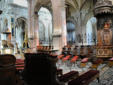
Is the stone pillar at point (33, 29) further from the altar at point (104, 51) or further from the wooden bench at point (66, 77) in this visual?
the wooden bench at point (66, 77)

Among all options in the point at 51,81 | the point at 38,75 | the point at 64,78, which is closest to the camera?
the point at 51,81

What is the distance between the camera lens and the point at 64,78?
12.1ft

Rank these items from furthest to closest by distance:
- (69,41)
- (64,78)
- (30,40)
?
(69,41) < (30,40) < (64,78)

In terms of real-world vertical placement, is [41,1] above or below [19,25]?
above

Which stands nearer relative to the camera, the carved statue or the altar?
the altar

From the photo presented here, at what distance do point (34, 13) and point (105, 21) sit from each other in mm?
12637

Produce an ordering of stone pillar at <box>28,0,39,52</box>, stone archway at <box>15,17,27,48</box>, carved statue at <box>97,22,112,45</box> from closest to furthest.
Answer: carved statue at <box>97,22,112,45</box>
stone pillar at <box>28,0,39,52</box>
stone archway at <box>15,17,27,48</box>

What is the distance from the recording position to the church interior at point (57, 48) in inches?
94.7

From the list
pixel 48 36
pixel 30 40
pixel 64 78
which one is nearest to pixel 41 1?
pixel 30 40

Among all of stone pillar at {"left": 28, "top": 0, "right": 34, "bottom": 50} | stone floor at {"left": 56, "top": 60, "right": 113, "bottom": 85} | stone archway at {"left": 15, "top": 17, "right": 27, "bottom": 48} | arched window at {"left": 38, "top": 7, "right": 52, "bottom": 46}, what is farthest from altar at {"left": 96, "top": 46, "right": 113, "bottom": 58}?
stone archway at {"left": 15, "top": 17, "right": 27, "bottom": 48}

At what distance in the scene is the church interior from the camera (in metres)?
2.40

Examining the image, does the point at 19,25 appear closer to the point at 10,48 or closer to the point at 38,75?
the point at 10,48

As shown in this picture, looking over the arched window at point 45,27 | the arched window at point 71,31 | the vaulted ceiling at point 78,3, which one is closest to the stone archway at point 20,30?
the arched window at point 45,27

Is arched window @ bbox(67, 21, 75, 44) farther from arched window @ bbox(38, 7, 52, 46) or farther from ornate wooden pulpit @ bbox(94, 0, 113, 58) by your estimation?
ornate wooden pulpit @ bbox(94, 0, 113, 58)
